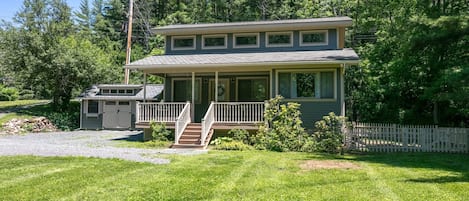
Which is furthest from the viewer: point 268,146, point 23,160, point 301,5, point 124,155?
point 301,5

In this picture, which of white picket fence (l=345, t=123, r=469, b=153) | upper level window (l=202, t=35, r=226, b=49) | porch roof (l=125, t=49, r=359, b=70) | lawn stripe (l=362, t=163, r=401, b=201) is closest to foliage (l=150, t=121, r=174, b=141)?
porch roof (l=125, t=49, r=359, b=70)

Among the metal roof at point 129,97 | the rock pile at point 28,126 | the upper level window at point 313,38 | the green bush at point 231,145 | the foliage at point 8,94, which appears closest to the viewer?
the green bush at point 231,145

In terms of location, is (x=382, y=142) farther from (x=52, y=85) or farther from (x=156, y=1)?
(x=156, y=1)

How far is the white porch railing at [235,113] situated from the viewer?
1386 centimetres

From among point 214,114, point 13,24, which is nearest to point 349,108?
point 214,114

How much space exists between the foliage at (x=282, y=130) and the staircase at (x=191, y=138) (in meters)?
2.23

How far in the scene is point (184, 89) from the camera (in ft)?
55.5

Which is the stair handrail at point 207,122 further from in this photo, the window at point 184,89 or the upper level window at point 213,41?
the upper level window at point 213,41

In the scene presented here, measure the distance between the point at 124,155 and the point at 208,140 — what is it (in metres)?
3.79

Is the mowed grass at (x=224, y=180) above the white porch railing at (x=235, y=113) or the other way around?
the other way around

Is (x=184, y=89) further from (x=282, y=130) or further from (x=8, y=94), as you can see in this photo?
(x=8, y=94)

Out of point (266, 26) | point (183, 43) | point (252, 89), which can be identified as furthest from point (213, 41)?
point (252, 89)

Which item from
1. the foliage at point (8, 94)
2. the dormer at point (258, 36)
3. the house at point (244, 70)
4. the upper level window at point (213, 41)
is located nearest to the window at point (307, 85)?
the house at point (244, 70)

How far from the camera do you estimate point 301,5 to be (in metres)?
29.9
